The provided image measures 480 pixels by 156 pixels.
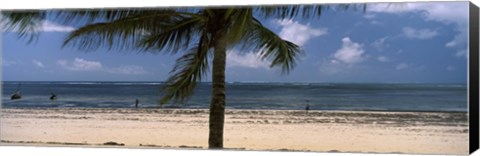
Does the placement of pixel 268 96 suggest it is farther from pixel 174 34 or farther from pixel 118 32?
pixel 118 32

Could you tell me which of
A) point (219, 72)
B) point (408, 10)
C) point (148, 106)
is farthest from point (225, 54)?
point (408, 10)

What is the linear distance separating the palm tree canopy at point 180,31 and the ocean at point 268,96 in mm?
192

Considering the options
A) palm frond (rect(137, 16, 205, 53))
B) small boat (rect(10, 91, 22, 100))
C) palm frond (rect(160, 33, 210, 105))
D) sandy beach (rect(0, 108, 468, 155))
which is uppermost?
palm frond (rect(137, 16, 205, 53))

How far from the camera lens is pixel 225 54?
9641mm

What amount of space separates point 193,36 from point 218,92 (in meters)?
0.63

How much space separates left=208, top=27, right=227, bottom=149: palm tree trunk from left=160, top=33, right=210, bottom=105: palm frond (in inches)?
4.3

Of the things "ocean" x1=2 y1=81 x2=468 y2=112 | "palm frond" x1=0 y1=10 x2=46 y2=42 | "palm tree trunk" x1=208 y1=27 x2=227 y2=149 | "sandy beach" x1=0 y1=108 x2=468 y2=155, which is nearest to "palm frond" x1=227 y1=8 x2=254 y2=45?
"palm tree trunk" x1=208 y1=27 x2=227 y2=149

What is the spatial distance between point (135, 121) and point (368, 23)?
2.58 meters

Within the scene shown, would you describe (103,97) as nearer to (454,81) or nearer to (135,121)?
(135,121)

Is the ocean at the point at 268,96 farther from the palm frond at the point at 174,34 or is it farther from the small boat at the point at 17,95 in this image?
the palm frond at the point at 174,34

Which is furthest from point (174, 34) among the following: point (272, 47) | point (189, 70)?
point (272, 47)

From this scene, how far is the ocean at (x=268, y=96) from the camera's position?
904 centimetres

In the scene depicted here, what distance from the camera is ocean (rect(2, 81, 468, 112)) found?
9039 mm

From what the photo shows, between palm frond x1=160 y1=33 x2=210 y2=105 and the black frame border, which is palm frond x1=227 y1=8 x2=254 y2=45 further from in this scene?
the black frame border
